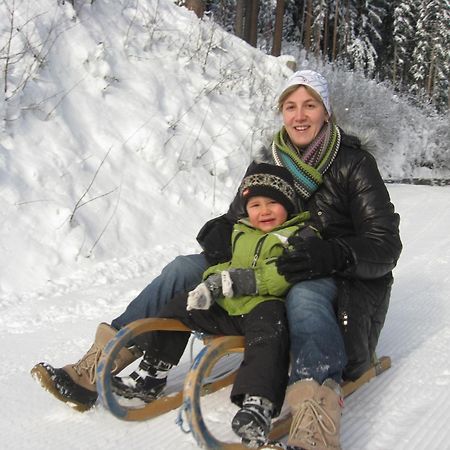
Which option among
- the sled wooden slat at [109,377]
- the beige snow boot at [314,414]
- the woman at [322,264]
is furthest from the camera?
the sled wooden slat at [109,377]

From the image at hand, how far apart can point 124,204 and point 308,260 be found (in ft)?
9.74

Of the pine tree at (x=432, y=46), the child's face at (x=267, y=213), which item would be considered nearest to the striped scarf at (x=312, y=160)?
the child's face at (x=267, y=213)

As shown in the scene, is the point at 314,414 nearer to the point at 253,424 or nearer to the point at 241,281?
the point at 253,424

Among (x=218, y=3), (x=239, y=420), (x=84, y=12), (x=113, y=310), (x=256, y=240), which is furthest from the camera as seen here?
(x=218, y=3)

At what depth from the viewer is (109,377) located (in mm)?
1998

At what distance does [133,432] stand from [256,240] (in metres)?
0.83

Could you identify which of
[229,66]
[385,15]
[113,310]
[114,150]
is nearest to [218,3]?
[385,15]

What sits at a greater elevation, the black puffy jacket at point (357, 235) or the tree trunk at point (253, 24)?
the tree trunk at point (253, 24)

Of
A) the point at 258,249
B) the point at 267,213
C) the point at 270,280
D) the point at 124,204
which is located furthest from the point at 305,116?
the point at 124,204

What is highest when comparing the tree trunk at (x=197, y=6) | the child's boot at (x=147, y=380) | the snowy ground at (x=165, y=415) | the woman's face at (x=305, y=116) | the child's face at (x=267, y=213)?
the tree trunk at (x=197, y=6)

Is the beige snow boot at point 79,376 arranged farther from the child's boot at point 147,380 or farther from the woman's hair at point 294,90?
the woman's hair at point 294,90

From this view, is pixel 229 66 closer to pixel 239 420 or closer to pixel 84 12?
pixel 84 12

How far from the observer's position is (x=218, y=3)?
28.9 m

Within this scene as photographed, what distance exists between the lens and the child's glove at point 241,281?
2043mm
